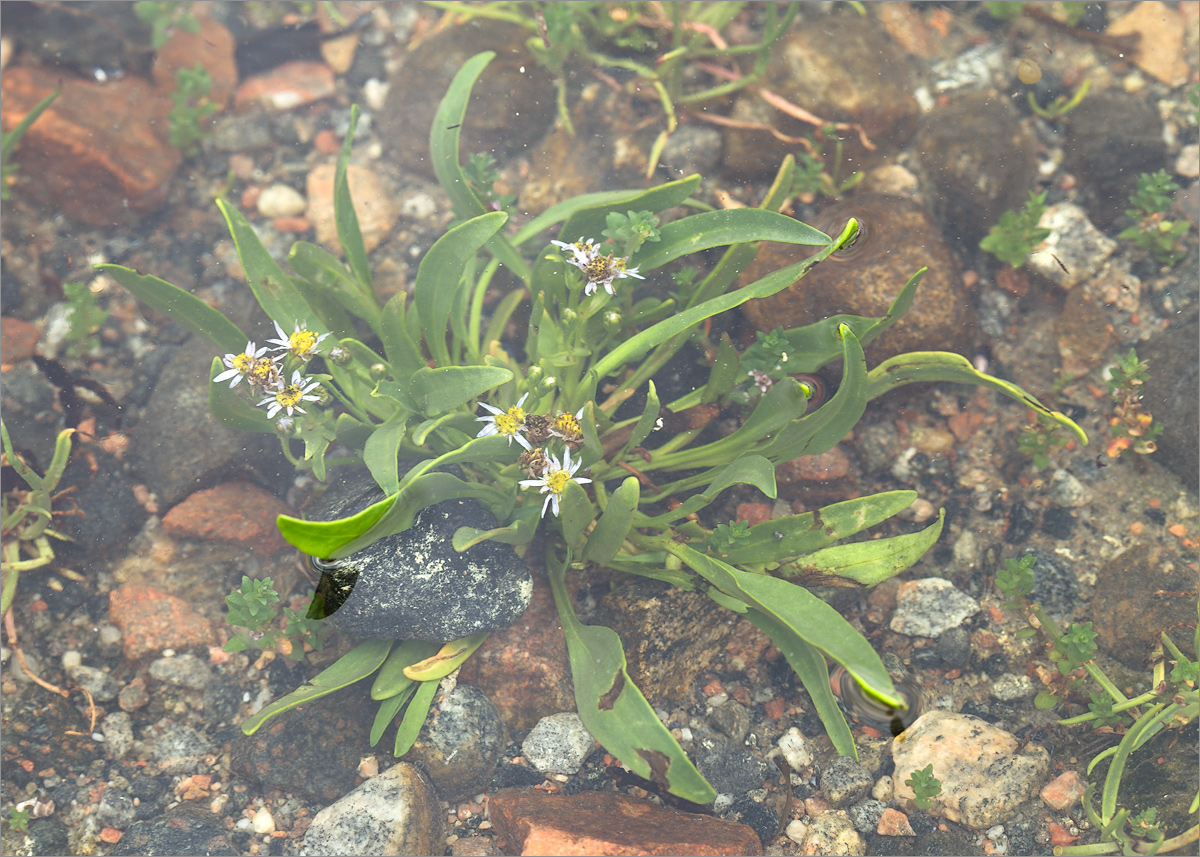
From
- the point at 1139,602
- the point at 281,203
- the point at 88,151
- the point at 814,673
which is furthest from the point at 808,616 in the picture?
the point at 88,151

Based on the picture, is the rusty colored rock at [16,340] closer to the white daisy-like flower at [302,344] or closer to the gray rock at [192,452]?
the gray rock at [192,452]

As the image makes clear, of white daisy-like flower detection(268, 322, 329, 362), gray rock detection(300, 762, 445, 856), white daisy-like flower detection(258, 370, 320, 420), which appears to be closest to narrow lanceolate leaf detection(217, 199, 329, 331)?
white daisy-like flower detection(268, 322, 329, 362)

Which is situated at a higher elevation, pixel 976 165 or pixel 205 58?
pixel 976 165

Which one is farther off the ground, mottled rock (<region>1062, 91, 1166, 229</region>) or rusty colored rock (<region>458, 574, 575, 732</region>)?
mottled rock (<region>1062, 91, 1166, 229</region>)

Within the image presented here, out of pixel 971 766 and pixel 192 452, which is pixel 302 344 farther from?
pixel 971 766

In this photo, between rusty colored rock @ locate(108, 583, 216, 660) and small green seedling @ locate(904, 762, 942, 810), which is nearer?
small green seedling @ locate(904, 762, 942, 810)

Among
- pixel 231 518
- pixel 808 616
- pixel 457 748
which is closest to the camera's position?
pixel 808 616

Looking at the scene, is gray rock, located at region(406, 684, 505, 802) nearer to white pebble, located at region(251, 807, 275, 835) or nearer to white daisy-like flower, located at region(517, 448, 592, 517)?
white pebble, located at region(251, 807, 275, 835)
